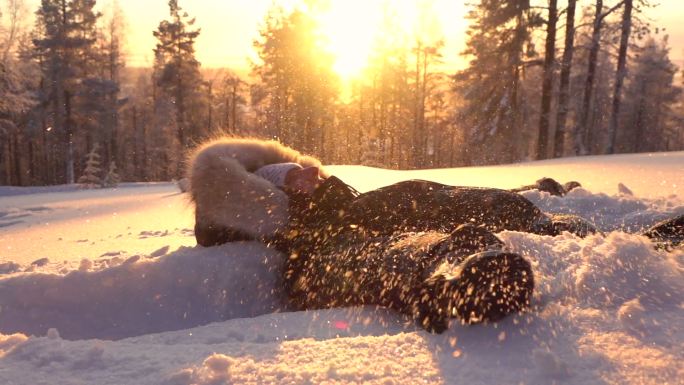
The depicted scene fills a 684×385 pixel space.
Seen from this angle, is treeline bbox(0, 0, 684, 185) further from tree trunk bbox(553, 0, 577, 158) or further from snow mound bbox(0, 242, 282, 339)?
snow mound bbox(0, 242, 282, 339)

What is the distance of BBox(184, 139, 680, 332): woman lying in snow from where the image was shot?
197 centimetres

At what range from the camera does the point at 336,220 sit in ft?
9.23

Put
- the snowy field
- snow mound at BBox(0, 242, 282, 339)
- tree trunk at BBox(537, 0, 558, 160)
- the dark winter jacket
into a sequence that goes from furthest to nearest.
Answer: tree trunk at BBox(537, 0, 558, 160), snow mound at BBox(0, 242, 282, 339), the dark winter jacket, the snowy field

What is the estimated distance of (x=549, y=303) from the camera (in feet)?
4.75

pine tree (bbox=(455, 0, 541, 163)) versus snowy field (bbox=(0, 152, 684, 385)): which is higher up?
pine tree (bbox=(455, 0, 541, 163))

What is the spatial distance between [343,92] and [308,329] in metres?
27.4

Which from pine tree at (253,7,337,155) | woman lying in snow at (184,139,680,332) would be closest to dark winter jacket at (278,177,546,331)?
woman lying in snow at (184,139,680,332)

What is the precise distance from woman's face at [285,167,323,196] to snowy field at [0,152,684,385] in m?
0.46

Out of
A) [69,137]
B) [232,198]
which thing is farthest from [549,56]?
[69,137]

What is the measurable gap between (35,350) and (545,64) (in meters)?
13.6

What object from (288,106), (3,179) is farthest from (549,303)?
(3,179)

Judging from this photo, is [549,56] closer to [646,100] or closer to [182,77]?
[182,77]

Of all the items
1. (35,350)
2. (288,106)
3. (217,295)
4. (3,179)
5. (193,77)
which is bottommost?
(3,179)

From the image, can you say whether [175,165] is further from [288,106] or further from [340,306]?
[340,306]
